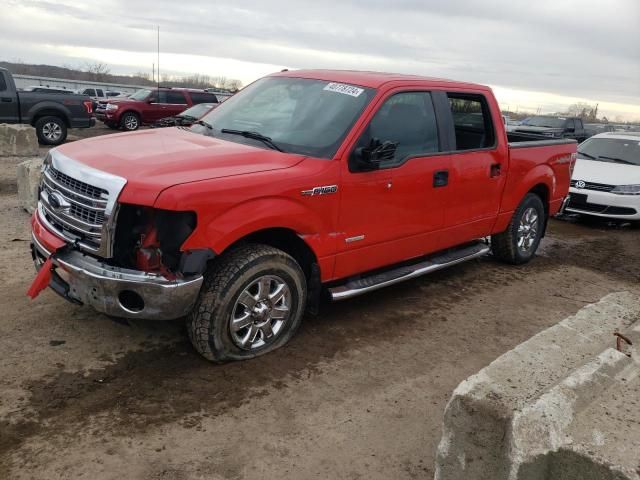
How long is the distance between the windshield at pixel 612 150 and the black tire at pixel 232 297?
340 inches

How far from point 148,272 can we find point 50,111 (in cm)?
1352

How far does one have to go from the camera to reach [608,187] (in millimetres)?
Result: 9281

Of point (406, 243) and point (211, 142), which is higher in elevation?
point (211, 142)

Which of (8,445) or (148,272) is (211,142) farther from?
(8,445)

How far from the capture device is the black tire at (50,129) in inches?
590

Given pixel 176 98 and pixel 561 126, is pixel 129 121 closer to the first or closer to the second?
pixel 176 98

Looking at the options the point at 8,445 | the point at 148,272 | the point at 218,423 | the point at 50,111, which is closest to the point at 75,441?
the point at 8,445

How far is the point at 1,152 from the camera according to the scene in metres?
12.5

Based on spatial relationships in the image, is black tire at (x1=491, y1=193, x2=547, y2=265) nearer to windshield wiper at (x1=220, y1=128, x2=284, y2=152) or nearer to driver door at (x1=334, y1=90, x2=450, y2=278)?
driver door at (x1=334, y1=90, x2=450, y2=278)

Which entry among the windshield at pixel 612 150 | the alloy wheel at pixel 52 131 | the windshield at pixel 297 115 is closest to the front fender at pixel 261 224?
the windshield at pixel 297 115

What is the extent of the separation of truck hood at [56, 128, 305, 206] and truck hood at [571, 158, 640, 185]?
7121mm

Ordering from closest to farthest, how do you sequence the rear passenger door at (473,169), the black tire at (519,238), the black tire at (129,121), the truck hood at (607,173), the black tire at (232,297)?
the black tire at (232,297), the rear passenger door at (473,169), the black tire at (519,238), the truck hood at (607,173), the black tire at (129,121)

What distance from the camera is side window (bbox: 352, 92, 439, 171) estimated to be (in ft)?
14.6

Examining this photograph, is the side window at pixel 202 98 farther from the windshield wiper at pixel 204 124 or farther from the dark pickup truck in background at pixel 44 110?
the windshield wiper at pixel 204 124
